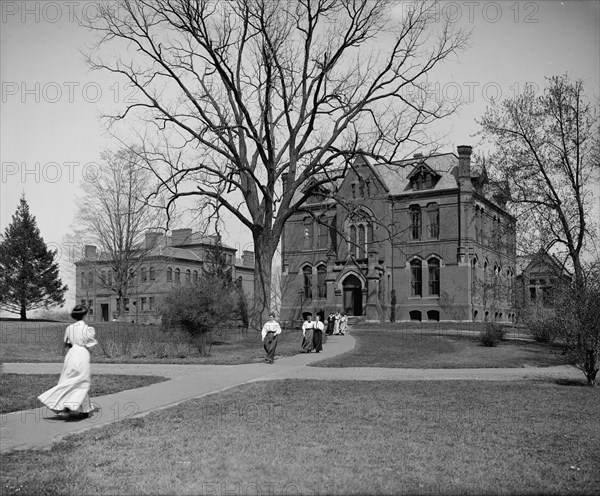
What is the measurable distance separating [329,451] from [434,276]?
1825 inches

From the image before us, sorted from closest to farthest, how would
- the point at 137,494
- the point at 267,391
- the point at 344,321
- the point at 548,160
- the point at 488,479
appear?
the point at 137,494 → the point at 488,479 → the point at 267,391 → the point at 548,160 → the point at 344,321

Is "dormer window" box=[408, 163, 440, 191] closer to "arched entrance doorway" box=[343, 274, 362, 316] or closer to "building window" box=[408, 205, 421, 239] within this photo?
"building window" box=[408, 205, 421, 239]

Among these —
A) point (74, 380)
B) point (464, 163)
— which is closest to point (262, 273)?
point (74, 380)

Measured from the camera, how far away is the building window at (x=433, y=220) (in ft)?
176

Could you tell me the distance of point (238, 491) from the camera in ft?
21.0

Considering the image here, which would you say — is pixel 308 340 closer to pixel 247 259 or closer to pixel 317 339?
pixel 317 339

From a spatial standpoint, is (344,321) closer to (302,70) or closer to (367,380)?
(302,70)

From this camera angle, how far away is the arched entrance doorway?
5406 cm

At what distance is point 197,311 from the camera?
25438mm

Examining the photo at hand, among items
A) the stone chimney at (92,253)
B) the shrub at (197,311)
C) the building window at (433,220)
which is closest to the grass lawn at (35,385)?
the shrub at (197,311)

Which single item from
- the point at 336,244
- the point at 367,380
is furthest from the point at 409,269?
the point at 367,380

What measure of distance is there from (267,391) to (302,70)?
23.4 meters

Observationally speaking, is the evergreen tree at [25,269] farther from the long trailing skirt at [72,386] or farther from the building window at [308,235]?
the long trailing skirt at [72,386]

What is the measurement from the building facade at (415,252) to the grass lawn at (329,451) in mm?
38664
